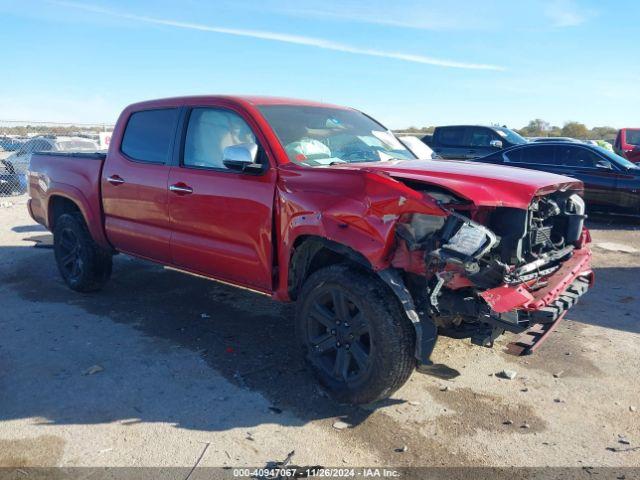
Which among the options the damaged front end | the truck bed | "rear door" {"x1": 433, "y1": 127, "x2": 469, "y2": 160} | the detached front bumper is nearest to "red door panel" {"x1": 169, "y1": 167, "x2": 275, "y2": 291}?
the damaged front end

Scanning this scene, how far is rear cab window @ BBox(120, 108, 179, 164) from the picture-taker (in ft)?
16.1

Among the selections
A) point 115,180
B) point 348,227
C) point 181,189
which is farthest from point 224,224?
point 115,180

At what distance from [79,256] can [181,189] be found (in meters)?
2.11

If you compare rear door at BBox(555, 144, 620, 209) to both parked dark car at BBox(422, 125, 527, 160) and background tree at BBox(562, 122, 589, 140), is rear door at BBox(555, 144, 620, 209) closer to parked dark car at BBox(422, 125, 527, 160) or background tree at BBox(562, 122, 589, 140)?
parked dark car at BBox(422, 125, 527, 160)

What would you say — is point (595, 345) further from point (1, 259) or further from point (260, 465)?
point (1, 259)

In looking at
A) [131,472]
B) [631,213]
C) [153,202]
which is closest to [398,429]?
[131,472]

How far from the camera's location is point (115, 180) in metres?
5.32

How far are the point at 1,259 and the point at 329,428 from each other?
6.26 meters

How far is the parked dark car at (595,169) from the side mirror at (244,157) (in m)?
8.02

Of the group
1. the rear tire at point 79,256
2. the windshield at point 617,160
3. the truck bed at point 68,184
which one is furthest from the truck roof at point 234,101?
the windshield at point 617,160

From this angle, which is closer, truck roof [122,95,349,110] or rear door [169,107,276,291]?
rear door [169,107,276,291]

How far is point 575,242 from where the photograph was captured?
4207mm

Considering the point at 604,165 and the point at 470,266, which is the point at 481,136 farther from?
the point at 470,266

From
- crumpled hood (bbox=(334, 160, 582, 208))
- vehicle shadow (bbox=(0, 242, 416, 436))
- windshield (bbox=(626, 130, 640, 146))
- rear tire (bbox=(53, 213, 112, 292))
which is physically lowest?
vehicle shadow (bbox=(0, 242, 416, 436))
